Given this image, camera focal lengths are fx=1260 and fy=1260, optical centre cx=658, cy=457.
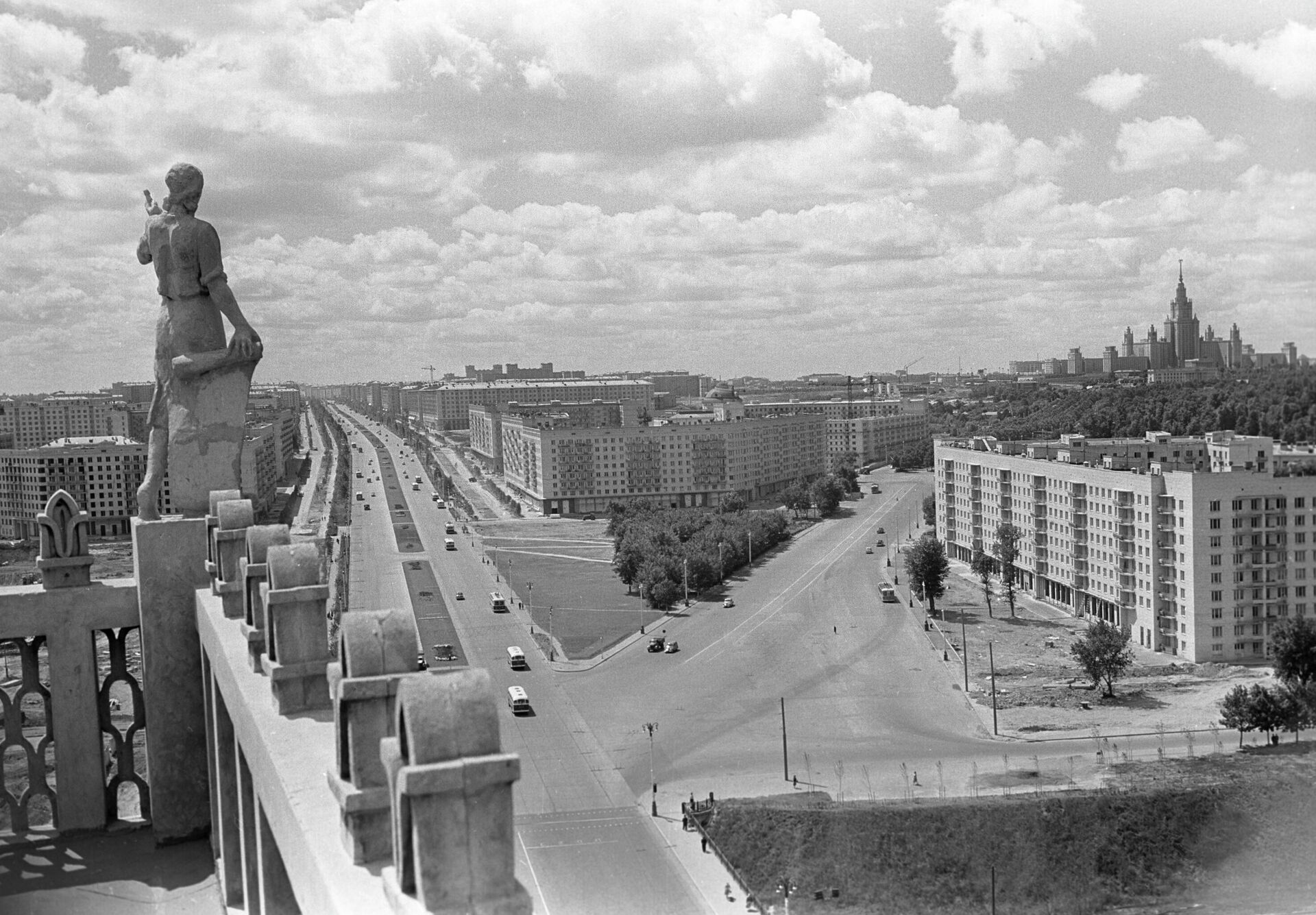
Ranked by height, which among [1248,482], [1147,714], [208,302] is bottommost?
[1147,714]

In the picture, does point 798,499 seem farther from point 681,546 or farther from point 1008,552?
point 1008,552

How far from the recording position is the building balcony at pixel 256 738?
3.87ft

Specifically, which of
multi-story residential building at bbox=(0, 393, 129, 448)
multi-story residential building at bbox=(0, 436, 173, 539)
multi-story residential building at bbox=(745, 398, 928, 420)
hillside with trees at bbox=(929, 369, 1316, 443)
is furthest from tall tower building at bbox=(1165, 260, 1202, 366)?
multi-story residential building at bbox=(0, 393, 129, 448)

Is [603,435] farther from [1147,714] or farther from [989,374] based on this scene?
[989,374]

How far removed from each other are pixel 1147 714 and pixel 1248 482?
3.26 metres

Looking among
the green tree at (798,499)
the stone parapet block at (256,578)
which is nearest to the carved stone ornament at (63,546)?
the stone parapet block at (256,578)

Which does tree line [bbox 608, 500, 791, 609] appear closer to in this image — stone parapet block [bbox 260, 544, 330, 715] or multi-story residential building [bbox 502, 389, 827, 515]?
multi-story residential building [bbox 502, 389, 827, 515]

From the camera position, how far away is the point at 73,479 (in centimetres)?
2683

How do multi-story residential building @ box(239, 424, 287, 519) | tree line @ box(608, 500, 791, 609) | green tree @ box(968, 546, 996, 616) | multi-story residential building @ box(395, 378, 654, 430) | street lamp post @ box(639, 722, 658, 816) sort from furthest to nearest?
multi-story residential building @ box(395, 378, 654, 430), multi-story residential building @ box(239, 424, 287, 519), green tree @ box(968, 546, 996, 616), tree line @ box(608, 500, 791, 609), street lamp post @ box(639, 722, 658, 816)

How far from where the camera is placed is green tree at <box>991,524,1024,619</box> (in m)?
20.1

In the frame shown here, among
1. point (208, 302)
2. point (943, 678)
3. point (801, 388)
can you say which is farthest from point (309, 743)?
point (801, 388)

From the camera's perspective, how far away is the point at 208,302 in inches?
128

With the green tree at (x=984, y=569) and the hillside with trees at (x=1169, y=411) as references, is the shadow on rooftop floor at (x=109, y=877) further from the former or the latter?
the green tree at (x=984, y=569)

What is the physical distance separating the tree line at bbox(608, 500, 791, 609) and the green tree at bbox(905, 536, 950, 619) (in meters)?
→ 3.49
